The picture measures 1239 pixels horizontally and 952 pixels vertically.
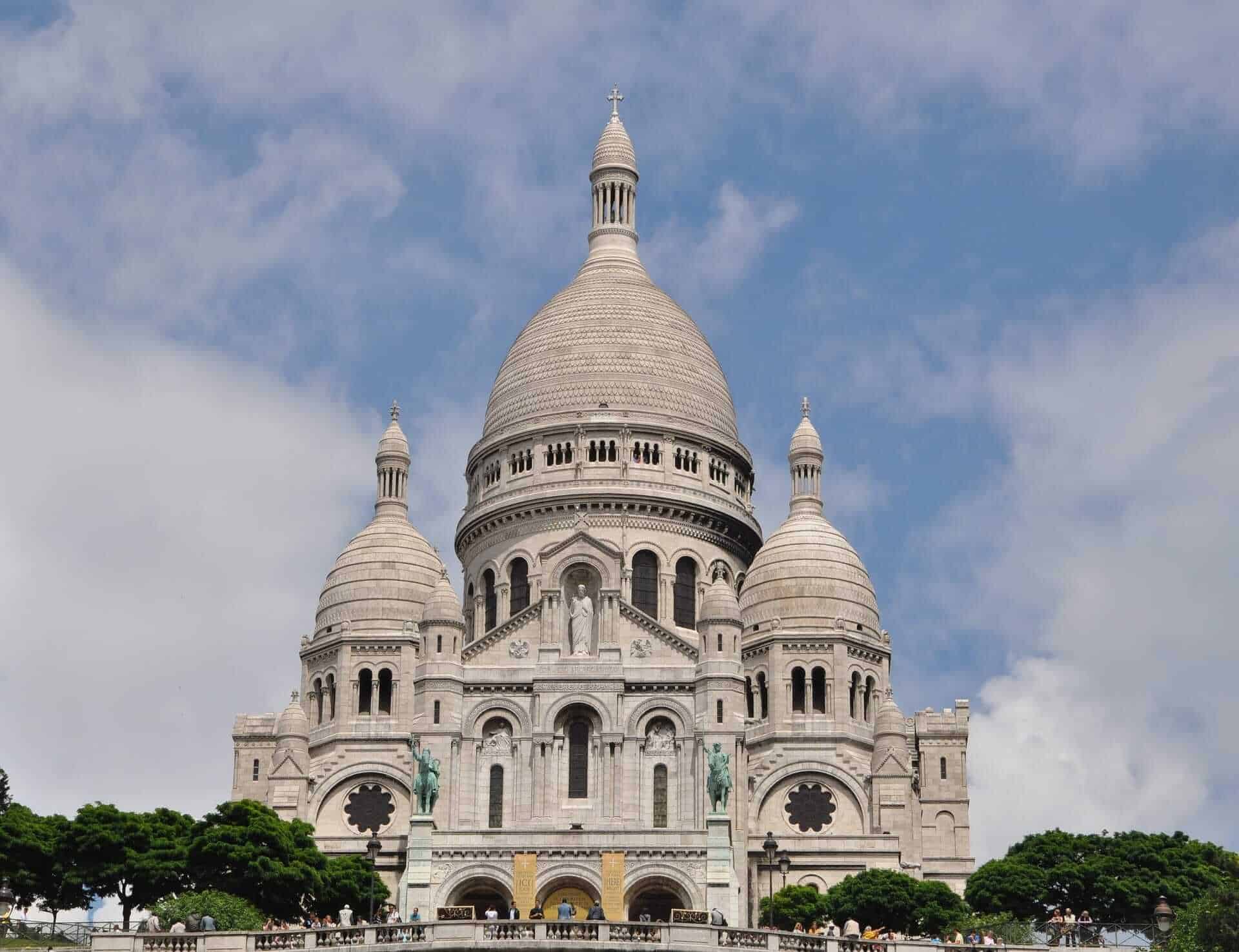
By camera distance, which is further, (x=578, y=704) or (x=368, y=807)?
(x=368, y=807)

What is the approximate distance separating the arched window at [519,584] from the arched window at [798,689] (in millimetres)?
11517

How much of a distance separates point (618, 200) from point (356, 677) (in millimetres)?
29604

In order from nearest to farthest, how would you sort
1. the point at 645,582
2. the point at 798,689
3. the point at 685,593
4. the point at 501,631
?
the point at 501,631, the point at 798,689, the point at 645,582, the point at 685,593

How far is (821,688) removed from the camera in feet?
Result: 372

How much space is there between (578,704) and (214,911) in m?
29.4

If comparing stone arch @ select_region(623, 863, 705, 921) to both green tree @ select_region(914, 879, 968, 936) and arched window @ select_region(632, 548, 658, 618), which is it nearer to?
green tree @ select_region(914, 879, 968, 936)

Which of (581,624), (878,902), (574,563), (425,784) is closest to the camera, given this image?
(878,902)

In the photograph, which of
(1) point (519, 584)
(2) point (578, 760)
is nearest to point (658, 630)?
(2) point (578, 760)

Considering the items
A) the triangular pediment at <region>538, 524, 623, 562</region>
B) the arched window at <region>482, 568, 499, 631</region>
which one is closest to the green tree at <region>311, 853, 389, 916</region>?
the triangular pediment at <region>538, 524, 623, 562</region>

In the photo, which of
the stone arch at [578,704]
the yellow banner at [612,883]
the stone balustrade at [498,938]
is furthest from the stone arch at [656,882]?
the stone balustrade at [498,938]

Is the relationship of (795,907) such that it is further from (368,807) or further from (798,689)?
(368,807)

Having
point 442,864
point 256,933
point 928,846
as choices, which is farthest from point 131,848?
point 928,846

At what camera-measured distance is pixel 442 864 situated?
9731 centimetres

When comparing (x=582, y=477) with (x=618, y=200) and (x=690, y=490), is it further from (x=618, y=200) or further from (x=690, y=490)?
(x=618, y=200)
